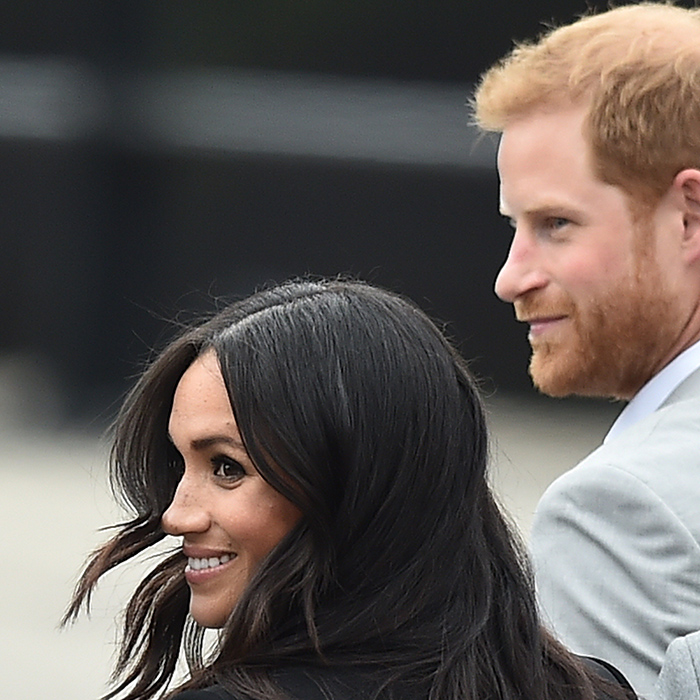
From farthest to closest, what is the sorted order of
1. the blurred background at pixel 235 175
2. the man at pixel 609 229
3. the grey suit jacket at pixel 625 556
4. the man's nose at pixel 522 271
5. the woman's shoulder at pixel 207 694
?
the blurred background at pixel 235 175 → the man's nose at pixel 522 271 → the man at pixel 609 229 → the grey suit jacket at pixel 625 556 → the woman's shoulder at pixel 207 694

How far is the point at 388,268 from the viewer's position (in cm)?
988

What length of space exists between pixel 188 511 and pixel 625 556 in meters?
0.60

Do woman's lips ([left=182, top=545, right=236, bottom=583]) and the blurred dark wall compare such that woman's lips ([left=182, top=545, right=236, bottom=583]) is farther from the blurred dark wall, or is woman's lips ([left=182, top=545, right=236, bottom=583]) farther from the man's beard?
the blurred dark wall

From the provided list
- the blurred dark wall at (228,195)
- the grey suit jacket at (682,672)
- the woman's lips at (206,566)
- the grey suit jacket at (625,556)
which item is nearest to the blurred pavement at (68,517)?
the blurred dark wall at (228,195)

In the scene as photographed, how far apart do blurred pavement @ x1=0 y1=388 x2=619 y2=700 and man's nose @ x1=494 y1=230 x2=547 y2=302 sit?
224 centimetres

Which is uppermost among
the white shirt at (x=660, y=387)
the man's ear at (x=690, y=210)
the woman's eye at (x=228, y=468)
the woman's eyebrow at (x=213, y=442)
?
the man's ear at (x=690, y=210)

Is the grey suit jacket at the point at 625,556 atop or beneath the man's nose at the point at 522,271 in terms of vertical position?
beneath

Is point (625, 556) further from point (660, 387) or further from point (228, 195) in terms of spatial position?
point (228, 195)

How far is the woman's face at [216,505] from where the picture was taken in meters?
1.66

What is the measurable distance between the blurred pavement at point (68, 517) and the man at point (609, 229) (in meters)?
2.29

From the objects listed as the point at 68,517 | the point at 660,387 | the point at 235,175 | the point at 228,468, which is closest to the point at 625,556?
the point at 660,387

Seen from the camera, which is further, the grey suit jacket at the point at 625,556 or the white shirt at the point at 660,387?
the white shirt at the point at 660,387

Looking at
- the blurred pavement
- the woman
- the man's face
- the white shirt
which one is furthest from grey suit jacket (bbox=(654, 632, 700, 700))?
the blurred pavement

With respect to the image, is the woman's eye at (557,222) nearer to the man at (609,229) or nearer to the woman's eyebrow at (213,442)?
the man at (609,229)
